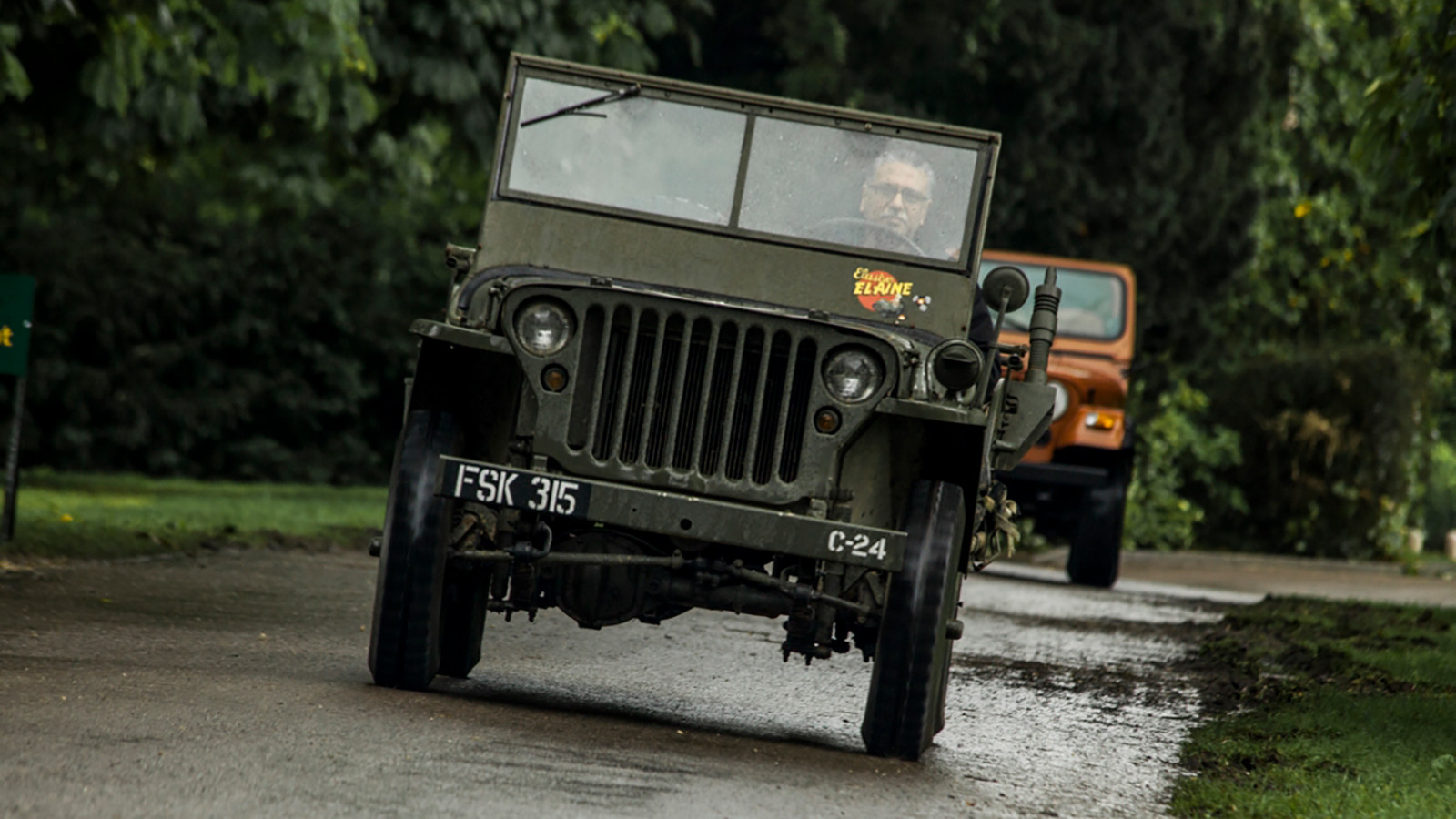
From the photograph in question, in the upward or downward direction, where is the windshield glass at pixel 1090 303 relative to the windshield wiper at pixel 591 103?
upward

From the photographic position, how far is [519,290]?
24.9ft

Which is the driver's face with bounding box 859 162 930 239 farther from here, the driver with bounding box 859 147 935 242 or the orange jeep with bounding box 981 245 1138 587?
the orange jeep with bounding box 981 245 1138 587

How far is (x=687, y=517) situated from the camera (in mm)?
7422

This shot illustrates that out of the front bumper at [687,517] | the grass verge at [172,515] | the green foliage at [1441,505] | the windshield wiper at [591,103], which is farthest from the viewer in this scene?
the green foliage at [1441,505]

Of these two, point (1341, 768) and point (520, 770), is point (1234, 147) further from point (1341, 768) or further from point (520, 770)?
point (520, 770)

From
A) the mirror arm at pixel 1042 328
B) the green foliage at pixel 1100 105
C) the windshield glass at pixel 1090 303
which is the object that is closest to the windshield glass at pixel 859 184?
the mirror arm at pixel 1042 328

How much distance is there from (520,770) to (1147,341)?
515 inches

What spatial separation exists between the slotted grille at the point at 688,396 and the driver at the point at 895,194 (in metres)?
1.53

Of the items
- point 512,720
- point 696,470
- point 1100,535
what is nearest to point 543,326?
point 696,470

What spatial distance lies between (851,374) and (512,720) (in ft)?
5.42

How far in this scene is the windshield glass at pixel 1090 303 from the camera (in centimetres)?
1928

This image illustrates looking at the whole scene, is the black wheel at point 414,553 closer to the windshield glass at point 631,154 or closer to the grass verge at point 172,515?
the windshield glass at point 631,154

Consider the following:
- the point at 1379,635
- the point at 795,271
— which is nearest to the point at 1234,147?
the point at 1379,635

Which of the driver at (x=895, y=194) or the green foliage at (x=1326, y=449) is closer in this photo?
the driver at (x=895, y=194)
